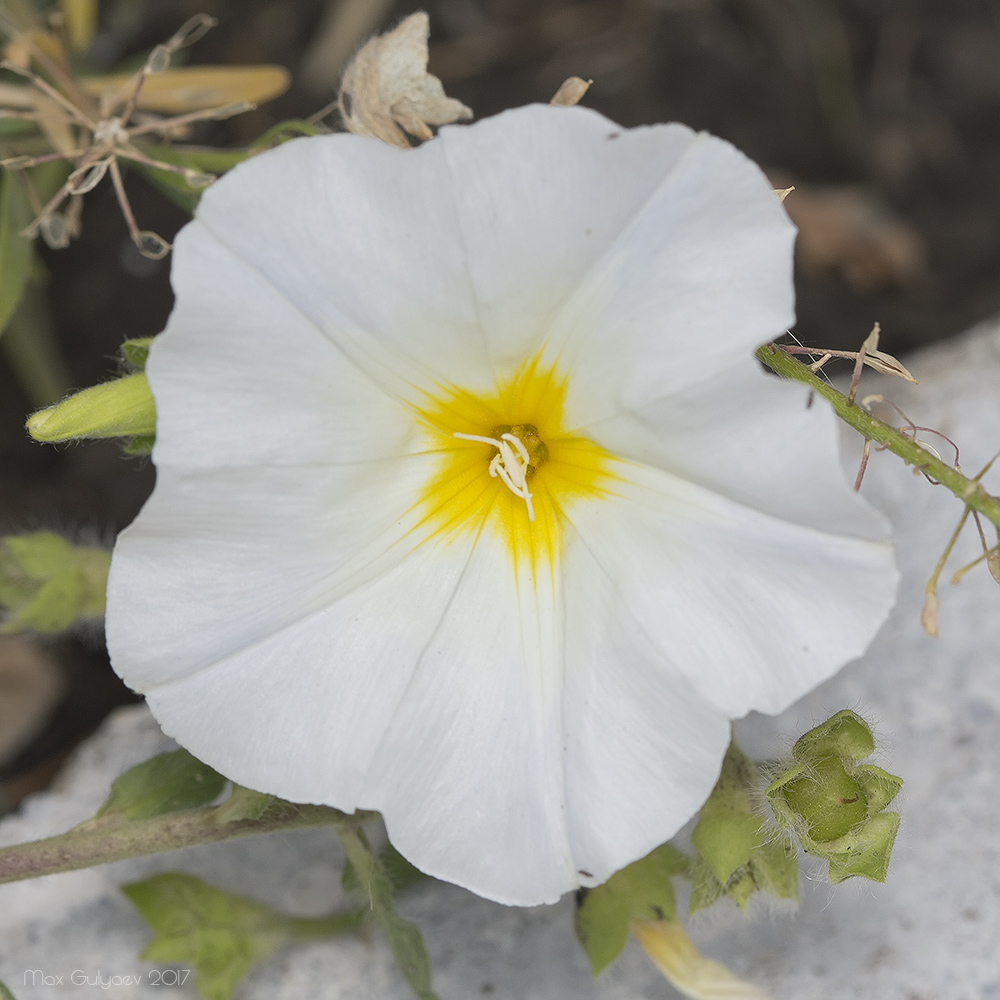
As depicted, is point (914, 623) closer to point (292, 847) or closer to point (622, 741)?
point (622, 741)

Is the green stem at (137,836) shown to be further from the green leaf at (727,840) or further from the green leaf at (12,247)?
the green leaf at (12,247)

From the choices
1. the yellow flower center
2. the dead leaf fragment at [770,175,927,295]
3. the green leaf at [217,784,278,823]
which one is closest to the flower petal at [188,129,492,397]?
the yellow flower center

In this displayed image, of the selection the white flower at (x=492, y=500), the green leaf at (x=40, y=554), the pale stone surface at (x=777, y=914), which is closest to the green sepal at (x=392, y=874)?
the pale stone surface at (x=777, y=914)

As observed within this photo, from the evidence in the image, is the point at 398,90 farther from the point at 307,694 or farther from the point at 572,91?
the point at 307,694

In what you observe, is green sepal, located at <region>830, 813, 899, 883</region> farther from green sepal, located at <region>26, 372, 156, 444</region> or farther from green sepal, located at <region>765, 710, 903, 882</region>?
green sepal, located at <region>26, 372, 156, 444</region>

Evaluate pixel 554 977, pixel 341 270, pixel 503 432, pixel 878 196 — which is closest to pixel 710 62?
pixel 878 196

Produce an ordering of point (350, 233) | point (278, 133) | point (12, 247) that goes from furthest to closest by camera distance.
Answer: point (12, 247)
point (278, 133)
point (350, 233)

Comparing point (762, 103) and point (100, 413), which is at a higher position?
point (100, 413)

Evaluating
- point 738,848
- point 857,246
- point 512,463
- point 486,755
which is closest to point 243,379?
point 512,463
